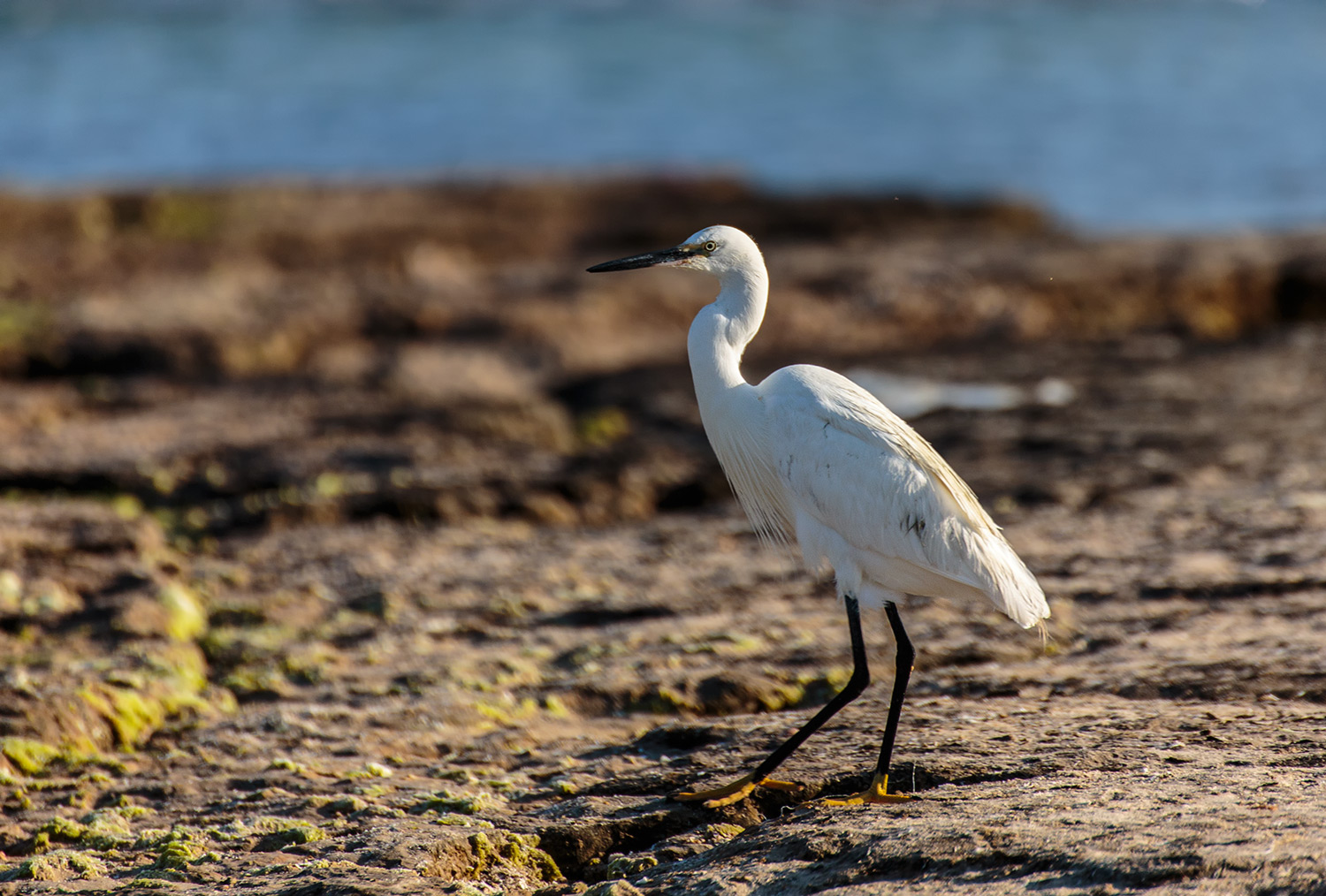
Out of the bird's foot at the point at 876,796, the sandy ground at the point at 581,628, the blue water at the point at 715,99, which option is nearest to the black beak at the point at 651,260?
the sandy ground at the point at 581,628

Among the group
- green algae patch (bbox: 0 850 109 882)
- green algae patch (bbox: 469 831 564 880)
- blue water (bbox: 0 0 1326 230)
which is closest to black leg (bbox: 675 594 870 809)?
green algae patch (bbox: 469 831 564 880)

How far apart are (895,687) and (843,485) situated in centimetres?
52

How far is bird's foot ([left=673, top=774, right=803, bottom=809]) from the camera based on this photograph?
3.06m

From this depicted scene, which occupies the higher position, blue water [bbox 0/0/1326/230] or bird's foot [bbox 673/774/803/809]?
blue water [bbox 0/0/1326/230]

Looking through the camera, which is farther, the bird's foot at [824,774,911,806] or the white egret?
the white egret

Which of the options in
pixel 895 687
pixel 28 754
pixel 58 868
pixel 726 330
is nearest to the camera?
pixel 58 868

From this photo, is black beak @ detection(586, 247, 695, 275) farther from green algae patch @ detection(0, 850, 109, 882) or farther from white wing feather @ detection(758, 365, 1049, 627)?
green algae patch @ detection(0, 850, 109, 882)

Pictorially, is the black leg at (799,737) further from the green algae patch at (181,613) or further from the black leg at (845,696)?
the green algae patch at (181,613)

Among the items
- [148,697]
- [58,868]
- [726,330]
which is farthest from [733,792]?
[148,697]

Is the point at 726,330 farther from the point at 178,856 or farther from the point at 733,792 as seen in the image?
the point at 178,856

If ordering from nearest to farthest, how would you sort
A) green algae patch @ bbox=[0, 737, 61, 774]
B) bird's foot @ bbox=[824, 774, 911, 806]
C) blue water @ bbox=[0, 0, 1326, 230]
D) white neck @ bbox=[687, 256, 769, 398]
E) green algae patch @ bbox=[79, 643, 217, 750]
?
bird's foot @ bbox=[824, 774, 911, 806] → white neck @ bbox=[687, 256, 769, 398] → green algae patch @ bbox=[0, 737, 61, 774] → green algae patch @ bbox=[79, 643, 217, 750] → blue water @ bbox=[0, 0, 1326, 230]

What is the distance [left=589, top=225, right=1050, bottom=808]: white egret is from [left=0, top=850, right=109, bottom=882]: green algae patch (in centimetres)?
139

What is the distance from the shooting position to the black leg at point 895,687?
9.72 feet

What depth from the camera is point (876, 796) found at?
9.56ft
